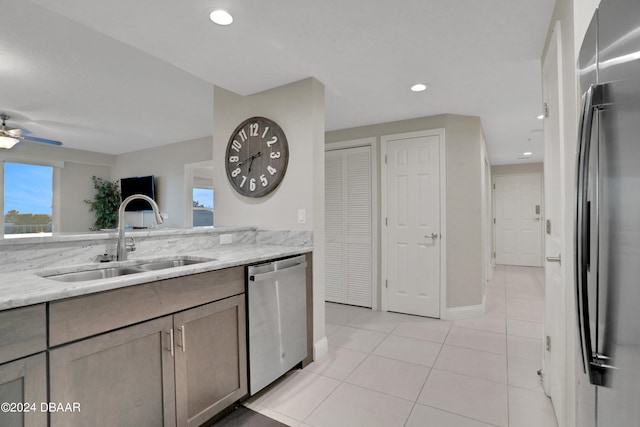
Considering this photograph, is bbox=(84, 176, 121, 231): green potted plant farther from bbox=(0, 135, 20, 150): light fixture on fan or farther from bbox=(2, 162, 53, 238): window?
bbox=(0, 135, 20, 150): light fixture on fan

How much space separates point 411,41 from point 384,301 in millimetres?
2822

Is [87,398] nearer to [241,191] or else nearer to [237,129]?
[241,191]

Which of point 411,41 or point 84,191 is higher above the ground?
point 411,41

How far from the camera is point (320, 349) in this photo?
98.7 inches

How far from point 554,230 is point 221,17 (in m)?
2.31

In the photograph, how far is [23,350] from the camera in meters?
1.01

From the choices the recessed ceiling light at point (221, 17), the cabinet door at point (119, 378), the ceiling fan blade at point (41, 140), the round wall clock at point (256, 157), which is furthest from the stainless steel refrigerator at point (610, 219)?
the ceiling fan blade at point (41, 140)

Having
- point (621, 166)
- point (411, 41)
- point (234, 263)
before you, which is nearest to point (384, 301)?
point (234, 263)

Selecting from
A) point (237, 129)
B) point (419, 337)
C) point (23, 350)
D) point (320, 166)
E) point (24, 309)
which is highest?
point (237, 129)

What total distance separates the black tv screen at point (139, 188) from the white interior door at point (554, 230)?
5.85 metres

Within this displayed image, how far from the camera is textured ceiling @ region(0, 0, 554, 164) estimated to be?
5.63 feet

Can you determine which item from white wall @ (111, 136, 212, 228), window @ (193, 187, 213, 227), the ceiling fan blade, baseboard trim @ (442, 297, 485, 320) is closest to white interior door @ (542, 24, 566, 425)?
baseboard trim @ (442, 297, 485, 320)

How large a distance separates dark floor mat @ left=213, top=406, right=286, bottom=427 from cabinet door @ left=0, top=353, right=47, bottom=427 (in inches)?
35.9

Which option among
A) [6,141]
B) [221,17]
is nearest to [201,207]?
[6,141]
